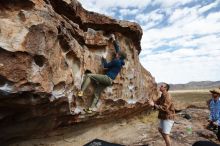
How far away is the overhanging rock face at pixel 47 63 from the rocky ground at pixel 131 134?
19.8 inches

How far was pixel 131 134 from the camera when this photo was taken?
1485 centimetres

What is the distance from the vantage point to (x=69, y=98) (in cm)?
1013

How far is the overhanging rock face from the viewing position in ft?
25.7

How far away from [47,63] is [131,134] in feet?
24.5

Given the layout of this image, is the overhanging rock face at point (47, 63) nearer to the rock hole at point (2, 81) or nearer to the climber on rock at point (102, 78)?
the rock hole at point (2, 81)

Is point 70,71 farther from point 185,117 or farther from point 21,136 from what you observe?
point 185,117

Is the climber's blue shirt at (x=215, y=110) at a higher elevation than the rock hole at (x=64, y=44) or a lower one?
lower

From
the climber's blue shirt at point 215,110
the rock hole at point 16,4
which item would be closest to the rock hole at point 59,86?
the rock hole at point 16,4

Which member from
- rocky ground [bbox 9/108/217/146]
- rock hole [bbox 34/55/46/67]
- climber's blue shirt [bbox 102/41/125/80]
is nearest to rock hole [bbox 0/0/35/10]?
rock hole [bbox 34/55/46/67]

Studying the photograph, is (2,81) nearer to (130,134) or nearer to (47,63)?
(47,63)

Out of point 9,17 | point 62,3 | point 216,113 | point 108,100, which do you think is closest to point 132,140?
point 108,100

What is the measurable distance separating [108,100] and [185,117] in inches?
307

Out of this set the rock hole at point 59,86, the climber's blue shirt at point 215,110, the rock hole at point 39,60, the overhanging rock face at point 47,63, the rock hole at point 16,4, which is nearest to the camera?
the overhanging rock face at point 47,63

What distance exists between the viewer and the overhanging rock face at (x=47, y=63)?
782 centimetres
